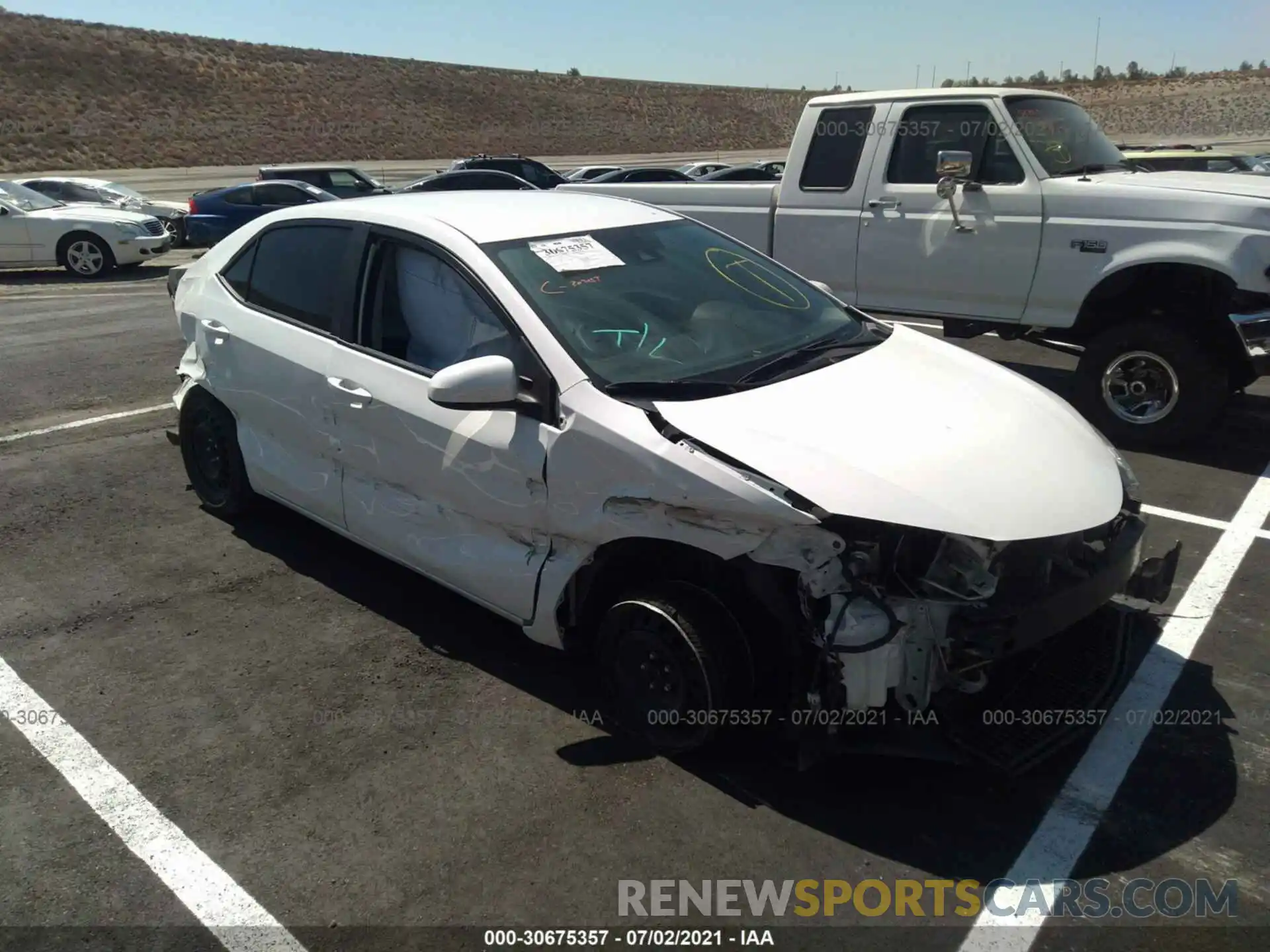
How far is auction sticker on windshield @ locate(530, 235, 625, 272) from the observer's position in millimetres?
3830

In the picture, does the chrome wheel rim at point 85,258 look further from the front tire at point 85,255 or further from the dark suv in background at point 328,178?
the dark suv in background at point 328,178

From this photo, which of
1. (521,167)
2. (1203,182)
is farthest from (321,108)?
(1203,182)

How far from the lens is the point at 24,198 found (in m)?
15.8

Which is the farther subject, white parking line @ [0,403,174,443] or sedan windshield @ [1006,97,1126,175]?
white parking line @ [0,403,174,443]

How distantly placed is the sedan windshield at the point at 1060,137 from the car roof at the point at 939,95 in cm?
6

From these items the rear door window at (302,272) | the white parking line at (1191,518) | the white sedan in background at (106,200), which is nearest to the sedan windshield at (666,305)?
the rear door window at (302,272)

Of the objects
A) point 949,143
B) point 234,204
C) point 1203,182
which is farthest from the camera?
point 234,204

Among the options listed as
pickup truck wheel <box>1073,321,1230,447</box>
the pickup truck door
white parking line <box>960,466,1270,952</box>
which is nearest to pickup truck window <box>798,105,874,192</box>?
the pickup truck door

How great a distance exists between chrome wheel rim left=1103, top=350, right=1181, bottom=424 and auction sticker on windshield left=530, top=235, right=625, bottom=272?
406cm

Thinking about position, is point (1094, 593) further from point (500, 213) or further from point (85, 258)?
point (85, 258)

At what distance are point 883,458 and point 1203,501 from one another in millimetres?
3571

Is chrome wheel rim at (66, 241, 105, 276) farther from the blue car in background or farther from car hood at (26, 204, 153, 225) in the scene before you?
the blue car in background

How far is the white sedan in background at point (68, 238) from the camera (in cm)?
1508

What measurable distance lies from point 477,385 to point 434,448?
1.73 feet
